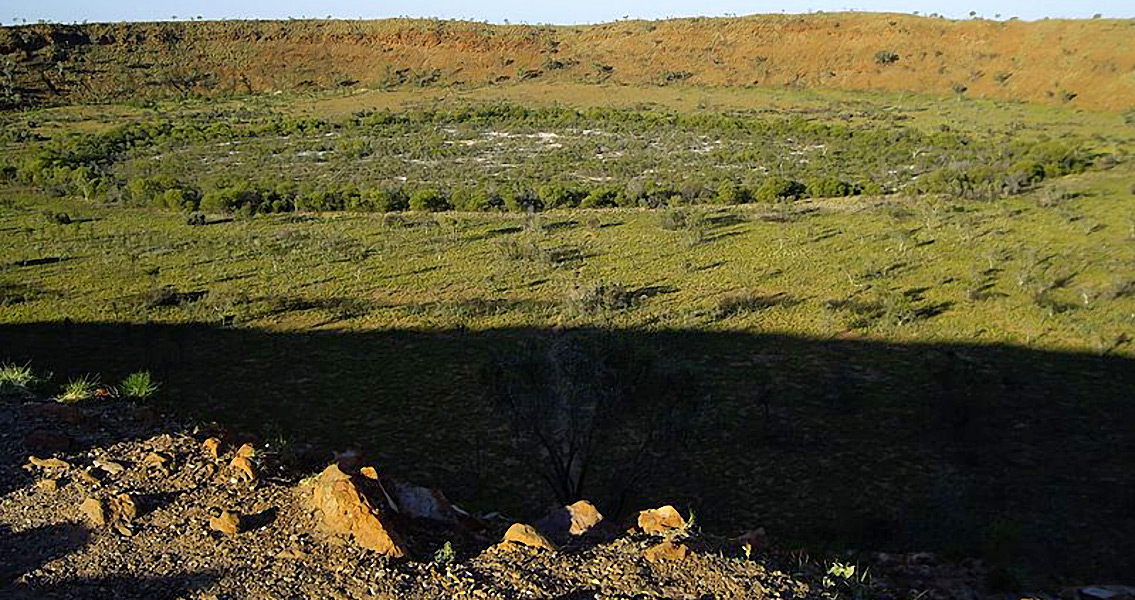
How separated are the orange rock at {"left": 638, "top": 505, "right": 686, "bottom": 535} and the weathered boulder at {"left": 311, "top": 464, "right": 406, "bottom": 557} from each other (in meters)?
1.78

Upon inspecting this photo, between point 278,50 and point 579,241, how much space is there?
56513 mm

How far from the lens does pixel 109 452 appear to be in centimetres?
670

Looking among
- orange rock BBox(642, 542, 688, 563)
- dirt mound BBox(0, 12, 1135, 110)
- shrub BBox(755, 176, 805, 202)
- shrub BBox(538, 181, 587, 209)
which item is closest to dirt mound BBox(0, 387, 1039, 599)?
orange rock BBox(642, 542, 688, 563)

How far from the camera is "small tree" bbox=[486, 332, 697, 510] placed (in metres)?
10.4

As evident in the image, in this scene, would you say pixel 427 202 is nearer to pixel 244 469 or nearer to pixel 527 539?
pixel 244 469

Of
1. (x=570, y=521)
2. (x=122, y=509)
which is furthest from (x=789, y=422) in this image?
(x=122, y=509)

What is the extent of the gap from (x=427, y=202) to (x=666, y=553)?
80.6ft

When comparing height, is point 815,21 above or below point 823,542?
above

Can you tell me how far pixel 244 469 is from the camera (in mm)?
6359

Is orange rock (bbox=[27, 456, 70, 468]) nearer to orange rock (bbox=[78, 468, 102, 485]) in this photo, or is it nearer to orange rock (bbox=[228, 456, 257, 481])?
orange rock (bbox=[78, 468, 102, 485])

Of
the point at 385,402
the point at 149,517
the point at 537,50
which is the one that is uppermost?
the point at 537,50

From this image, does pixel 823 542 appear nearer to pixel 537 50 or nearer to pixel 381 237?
pixel 381 237

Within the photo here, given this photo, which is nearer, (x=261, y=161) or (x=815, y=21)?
(x=261, y=161)

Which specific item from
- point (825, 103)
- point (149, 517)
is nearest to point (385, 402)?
point (149, 517)
